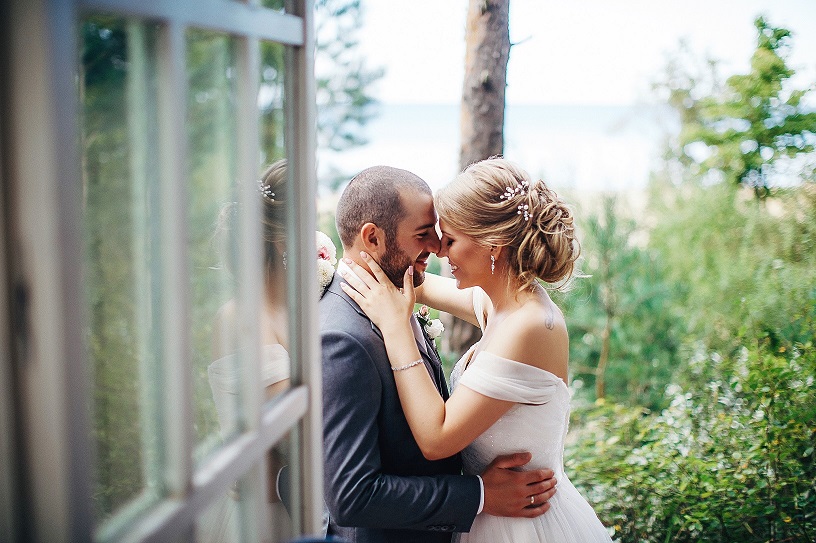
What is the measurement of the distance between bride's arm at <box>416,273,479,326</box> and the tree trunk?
751 millimetres

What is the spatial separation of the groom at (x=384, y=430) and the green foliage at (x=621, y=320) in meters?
3.47

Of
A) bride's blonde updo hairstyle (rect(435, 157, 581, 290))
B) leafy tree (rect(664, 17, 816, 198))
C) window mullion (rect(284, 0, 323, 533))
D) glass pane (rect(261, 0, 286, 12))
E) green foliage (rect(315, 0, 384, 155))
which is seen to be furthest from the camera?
green foliage (rect(315, 0, 384, 155))

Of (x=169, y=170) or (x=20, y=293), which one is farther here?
(x=169, y=170)

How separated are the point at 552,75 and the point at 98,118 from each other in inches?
1703

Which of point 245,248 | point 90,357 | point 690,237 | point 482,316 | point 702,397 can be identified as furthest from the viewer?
point 690,237

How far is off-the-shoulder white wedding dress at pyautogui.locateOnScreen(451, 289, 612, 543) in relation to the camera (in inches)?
83.0

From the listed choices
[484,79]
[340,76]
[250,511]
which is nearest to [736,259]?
[484,79]

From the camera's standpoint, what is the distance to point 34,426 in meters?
0.73

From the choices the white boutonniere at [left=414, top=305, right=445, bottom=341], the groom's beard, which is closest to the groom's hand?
the white boutonniere at [left=414, top=305, right=445, bottom=341]

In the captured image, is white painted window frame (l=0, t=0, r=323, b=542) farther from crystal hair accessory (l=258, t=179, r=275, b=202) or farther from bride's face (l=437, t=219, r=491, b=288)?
bride's face (l=437, t=219, r=491, b=288)

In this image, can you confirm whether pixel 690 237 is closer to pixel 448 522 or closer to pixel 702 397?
pixel 702 397

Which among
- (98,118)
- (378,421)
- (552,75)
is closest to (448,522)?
(378,421)

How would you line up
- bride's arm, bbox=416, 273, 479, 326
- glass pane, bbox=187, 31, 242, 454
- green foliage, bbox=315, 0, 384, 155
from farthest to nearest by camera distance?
green foliage, bbox=315, 0, 384, 155 → bride's arm, bbox=416, 273, 479, 326 → glass pane, bbox=187, 31, 242, 454

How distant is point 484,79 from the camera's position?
3412 millimetres
